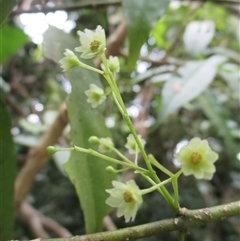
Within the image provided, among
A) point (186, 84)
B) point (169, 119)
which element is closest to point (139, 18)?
point (186, 84)

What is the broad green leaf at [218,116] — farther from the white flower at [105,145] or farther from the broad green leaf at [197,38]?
the white flower at [105,145]

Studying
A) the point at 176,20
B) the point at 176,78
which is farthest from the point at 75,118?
the point at 176,20

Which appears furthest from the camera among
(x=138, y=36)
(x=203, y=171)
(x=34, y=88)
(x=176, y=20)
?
(x=34, y=88)

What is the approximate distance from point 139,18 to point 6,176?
0.25m

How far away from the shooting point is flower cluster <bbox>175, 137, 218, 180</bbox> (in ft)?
0.99

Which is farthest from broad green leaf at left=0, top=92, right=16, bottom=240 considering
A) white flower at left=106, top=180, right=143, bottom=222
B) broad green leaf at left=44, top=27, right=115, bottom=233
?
white flower at left=106, top=180, right=143, bottom=222

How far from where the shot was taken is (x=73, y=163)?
44 cm

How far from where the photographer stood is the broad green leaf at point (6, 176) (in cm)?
43

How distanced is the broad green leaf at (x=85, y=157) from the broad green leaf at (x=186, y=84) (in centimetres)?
21

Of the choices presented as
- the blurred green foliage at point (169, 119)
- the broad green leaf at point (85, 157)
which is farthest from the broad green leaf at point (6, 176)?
the blurred green foliage at point (169, 119)

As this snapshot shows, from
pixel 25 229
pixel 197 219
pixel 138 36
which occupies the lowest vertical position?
pixel 25 229

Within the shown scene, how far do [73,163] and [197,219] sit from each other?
0.58 ft

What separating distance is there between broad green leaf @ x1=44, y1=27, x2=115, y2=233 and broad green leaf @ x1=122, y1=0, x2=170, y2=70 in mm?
74

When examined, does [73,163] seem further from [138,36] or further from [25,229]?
[25,229]
